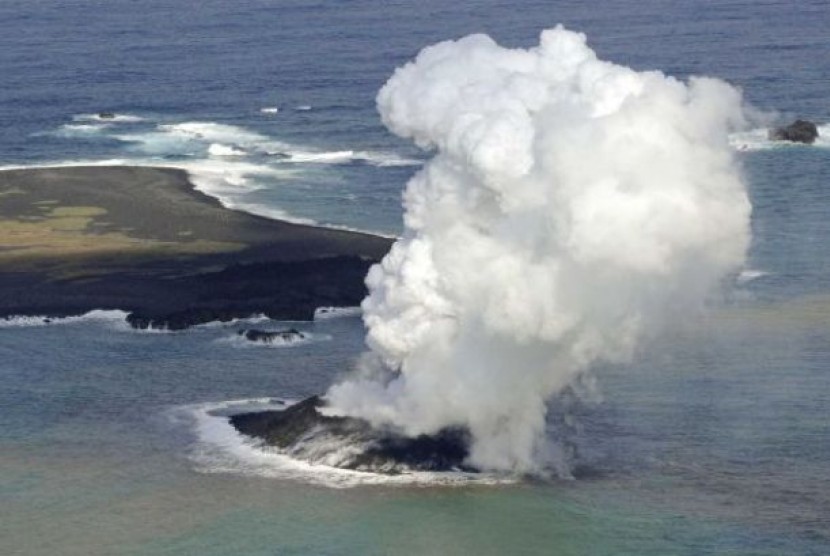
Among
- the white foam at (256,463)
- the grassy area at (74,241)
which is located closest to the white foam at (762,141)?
the grassy area at (74,241)

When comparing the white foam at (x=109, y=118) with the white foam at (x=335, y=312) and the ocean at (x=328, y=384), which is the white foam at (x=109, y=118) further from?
the white foam at (x=335, y=312)

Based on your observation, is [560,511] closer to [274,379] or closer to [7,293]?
[274,379]

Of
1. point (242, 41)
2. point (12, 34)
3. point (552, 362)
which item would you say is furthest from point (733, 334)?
point (12, 34)

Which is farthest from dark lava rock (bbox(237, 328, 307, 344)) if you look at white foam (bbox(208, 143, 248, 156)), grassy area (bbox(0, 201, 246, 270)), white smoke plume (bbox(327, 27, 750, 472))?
white foam (bbox(208, 143, 248, 156))

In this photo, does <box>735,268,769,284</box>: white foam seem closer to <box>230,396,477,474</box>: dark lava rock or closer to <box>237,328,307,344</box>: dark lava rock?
<box>237,328,307,344</box>: dark lava rock

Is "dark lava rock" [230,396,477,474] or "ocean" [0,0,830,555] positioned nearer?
"ocean" [0,0,830,555]

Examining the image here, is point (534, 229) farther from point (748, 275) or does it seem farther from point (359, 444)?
point (748, 275)
